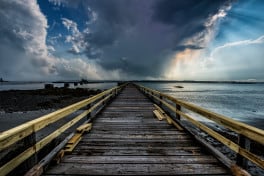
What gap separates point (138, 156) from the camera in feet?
11.0

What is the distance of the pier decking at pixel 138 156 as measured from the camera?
281cm

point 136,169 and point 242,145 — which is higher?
point 242,145

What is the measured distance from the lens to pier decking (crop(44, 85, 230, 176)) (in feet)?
9.23

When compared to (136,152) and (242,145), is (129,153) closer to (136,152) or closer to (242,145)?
(136,152)

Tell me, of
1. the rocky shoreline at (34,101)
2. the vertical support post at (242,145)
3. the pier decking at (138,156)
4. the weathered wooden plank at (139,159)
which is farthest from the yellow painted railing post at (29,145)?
the rocky shoreline at (34,101)

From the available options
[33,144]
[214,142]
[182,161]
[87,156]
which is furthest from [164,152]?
[214,142]

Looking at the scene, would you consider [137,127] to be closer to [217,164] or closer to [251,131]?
[217,164]

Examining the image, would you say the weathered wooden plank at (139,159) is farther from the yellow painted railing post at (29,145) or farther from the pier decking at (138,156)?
the yellow painted railing post at (29,145)

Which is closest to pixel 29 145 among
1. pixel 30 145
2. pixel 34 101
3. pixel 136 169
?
pixel 30 145

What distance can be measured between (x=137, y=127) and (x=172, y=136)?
133 centimetres

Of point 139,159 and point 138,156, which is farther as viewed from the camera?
point 138,156

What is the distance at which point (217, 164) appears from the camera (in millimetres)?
3010

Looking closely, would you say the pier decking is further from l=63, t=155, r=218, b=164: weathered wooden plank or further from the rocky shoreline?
the rocky shoreline

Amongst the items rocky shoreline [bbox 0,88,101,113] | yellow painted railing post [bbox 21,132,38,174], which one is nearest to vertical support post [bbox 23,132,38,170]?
yellow painted railing post [bbox 21,132,38,174]
